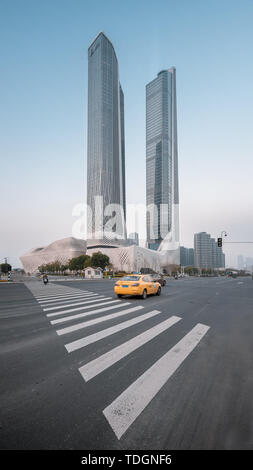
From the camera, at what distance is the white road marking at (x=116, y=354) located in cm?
382

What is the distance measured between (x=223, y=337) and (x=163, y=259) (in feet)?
466

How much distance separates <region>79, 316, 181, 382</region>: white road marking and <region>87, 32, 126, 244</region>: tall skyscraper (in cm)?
13500

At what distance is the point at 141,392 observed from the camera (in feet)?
10.3

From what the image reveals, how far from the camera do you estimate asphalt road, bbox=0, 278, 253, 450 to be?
2.28 metres

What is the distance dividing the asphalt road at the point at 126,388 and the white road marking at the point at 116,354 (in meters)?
0.02

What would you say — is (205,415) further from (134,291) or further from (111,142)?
(111,142)

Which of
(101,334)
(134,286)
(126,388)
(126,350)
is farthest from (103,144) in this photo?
(126,388)

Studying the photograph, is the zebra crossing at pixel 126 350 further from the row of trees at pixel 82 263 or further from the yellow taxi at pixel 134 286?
the row of trees at pixel 82 263

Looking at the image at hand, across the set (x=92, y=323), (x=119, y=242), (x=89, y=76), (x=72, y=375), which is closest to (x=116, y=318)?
(x=92, y=323)

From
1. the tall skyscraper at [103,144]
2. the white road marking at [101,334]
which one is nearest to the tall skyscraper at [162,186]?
the tall skyscraper at [103,144]

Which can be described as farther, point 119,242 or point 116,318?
point 119,242

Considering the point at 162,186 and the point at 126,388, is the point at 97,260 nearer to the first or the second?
the point at 126,388

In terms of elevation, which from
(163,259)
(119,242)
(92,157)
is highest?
(92,157)
